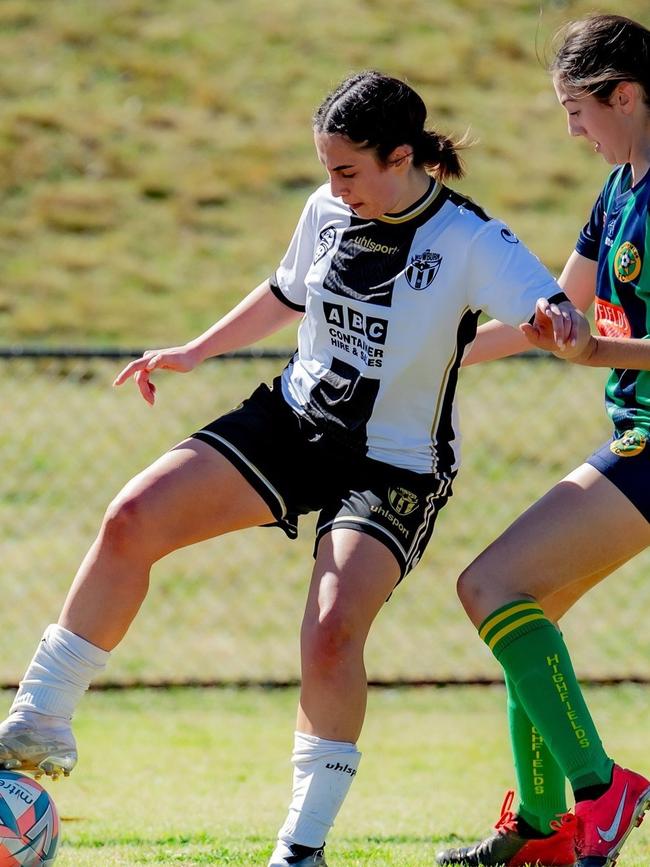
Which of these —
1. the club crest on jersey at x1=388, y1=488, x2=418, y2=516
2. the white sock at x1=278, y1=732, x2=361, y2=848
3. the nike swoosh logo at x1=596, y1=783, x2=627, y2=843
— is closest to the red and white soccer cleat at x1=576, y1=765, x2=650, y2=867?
the nike swoosh logo at x1=596, y1=783, x2=627, y2=843

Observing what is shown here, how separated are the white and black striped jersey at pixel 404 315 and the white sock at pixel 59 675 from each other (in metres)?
0.85

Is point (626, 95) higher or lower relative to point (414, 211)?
higher

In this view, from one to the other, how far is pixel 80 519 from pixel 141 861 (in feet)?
18.1

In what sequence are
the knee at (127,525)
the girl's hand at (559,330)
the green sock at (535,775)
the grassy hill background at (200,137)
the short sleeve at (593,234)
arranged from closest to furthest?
the girl's hand at (559,330), the knee at (127,525), the short sleeve at (593,234), the green sock at (535,775), the grassy hill background at (200,137)

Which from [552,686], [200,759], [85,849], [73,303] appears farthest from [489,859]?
[73,303]

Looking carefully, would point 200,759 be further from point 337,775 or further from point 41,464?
point 41,464

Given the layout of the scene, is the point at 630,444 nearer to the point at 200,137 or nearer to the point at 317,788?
the point at 317,788

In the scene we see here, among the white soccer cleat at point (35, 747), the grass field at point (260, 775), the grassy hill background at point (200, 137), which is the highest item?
the white soccer cleat at point (35, 747)

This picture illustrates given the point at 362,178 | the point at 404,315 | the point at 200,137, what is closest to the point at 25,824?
the point at 404,315

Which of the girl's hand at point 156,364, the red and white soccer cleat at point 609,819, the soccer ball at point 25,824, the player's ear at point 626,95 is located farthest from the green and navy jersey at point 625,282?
the soccer ball at point 25,824

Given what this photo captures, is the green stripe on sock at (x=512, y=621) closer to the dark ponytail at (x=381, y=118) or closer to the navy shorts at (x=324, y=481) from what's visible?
the navy shorts at (x=324, y=481)

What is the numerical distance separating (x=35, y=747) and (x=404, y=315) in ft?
4.72

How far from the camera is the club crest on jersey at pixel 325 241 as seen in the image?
3.73 metres

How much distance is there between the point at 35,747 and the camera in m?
3.45
